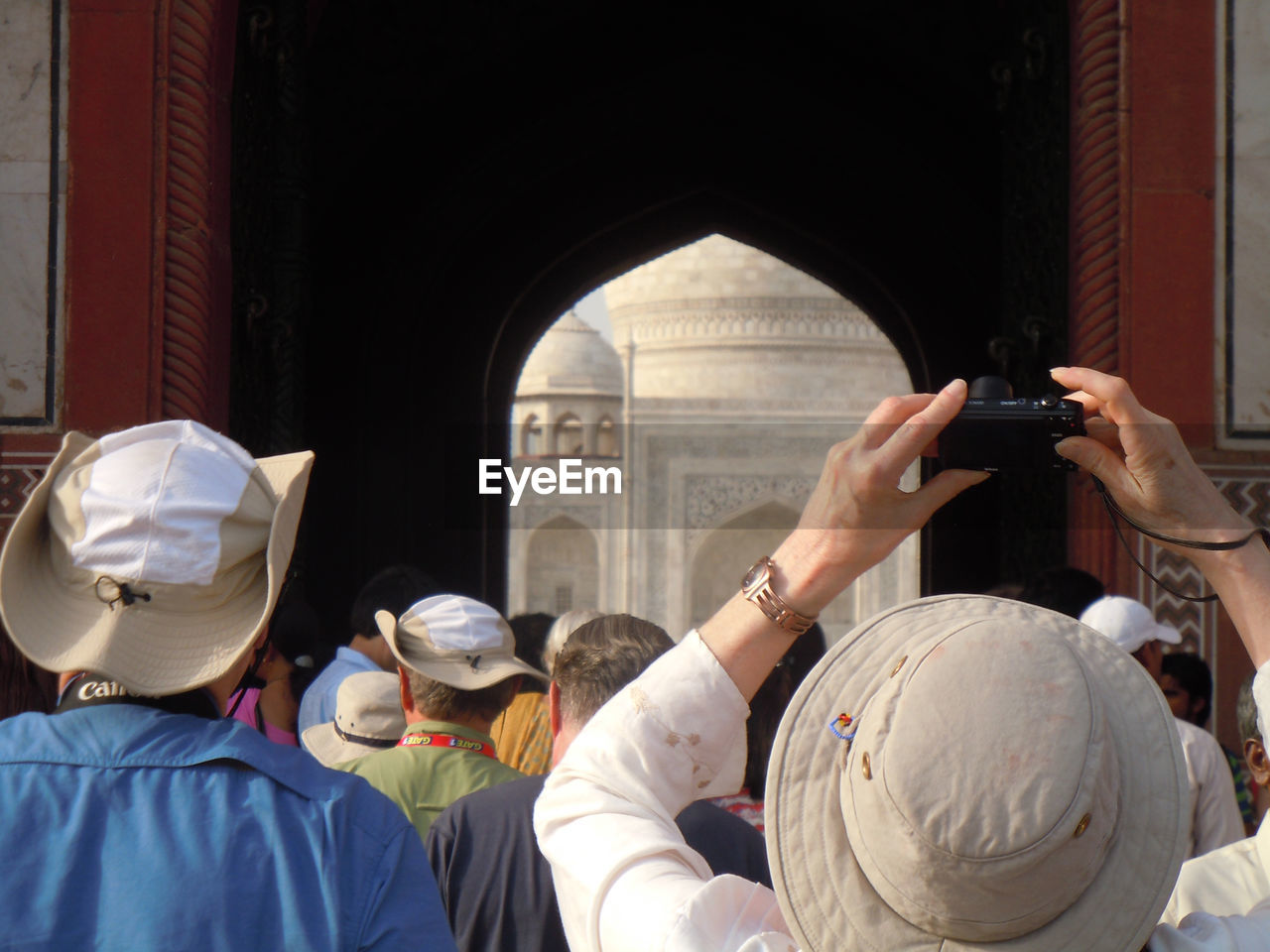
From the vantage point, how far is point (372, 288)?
25.5 ft

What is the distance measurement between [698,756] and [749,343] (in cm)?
2177

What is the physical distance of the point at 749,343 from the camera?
22.7 metres

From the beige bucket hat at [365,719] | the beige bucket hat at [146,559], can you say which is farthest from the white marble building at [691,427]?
the beige bucket hat at [146,559]

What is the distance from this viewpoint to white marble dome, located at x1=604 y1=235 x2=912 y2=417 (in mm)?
22219

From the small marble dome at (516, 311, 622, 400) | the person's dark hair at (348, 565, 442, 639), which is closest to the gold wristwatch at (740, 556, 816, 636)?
the person's dark hair at (348, 565, 442, 639)

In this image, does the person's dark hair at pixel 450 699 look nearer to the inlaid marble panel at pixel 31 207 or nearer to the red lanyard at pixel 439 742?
the red lanyard at pixel 439 742

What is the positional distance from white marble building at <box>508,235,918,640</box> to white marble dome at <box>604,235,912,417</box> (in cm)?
2

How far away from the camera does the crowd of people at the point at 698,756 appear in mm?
786

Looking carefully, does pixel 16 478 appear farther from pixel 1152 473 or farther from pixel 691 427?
pixel 691 427

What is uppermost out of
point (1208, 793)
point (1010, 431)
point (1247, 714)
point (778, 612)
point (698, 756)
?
point (1010, 431)

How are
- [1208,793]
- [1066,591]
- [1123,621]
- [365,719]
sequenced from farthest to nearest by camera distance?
[1066,591]
[1123,621]
[365,719]
[1208,793]

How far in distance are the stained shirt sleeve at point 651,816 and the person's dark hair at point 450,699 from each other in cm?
139

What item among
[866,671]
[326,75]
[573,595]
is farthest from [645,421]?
[866,671]

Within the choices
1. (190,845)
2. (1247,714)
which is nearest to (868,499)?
(190,845)
